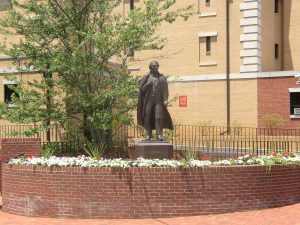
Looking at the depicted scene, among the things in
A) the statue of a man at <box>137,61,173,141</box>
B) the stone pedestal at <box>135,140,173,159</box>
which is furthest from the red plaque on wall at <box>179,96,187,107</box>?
the stone pedestal at <box>135,140,173,159</box>

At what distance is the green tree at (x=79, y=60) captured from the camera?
17.2 m

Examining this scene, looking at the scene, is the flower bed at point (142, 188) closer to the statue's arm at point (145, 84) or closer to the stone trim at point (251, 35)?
the statue's arm at point (145, 84)

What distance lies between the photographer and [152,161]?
1204 centimetres

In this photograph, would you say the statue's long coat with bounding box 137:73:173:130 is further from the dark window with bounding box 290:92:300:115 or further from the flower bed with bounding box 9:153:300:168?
the dark window with bounding box 290:92:300:115

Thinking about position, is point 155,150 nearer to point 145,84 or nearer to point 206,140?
point 145,84

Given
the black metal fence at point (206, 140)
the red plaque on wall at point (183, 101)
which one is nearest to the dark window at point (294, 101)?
the black metal fence at point (206, 140)

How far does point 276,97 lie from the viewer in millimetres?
29516

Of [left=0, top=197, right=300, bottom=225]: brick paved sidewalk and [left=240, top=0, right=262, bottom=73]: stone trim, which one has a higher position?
[left=240, top=0, right=262, bottom=73]: stone trim

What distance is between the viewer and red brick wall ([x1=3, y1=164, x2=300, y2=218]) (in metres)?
11.5

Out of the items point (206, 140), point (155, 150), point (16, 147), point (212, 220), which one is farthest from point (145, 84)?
point (206, 140)

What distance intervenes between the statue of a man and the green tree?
2.85 meters

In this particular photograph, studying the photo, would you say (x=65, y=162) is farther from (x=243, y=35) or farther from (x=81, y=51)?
(x=243, y=35)

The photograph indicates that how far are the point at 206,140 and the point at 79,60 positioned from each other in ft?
23.3

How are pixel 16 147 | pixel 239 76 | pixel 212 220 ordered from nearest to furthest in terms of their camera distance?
1. pixel 212 220
2. pixel 16 147
3. pixel 239 76
